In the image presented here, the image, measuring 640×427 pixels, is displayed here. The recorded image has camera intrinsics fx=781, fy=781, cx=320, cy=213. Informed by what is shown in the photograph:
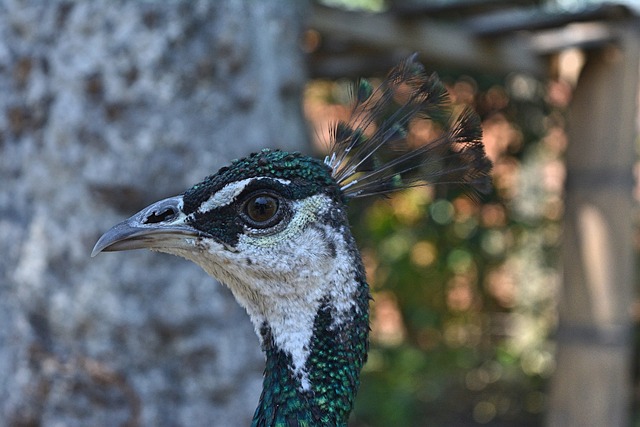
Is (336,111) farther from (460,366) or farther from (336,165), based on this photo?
(336,165)

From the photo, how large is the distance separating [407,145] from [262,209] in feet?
0.88

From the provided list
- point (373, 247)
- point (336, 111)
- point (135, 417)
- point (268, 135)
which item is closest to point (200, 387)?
point (135, 417)

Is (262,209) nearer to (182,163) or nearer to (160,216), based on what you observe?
(160,216)

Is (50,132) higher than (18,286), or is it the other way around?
(50,132)

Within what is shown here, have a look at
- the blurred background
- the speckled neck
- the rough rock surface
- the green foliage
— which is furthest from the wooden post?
the speckled neck

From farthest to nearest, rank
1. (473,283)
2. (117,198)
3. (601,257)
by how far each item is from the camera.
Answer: (473,283) < (601,257) < (117,198)

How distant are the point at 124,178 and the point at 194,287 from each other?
0.31 m

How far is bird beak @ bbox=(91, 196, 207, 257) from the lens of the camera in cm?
97

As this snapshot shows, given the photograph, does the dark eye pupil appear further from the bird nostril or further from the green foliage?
the green foliage

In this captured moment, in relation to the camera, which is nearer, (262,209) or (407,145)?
(262,209)

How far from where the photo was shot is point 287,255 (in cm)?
101

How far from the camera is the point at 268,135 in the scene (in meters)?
2.01

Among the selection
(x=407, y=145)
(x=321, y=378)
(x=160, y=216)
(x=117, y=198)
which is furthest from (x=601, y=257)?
(x=160, y=216)

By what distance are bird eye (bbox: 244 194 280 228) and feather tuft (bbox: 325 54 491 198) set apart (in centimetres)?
12
